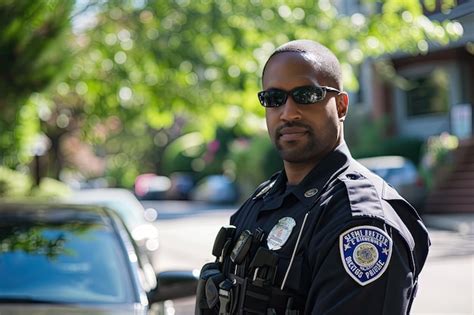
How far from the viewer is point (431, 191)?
61.0 ft

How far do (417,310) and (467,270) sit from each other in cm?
303

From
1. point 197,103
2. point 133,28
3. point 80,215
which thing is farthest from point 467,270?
point 80,215

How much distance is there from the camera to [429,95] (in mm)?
24891

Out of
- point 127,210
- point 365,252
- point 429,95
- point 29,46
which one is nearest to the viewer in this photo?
point 365,252

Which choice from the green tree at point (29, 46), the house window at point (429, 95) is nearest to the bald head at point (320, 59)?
the green tree at point (29, 46)

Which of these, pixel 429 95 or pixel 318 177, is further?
pixel 429 95

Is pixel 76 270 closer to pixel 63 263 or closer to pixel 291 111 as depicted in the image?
pixel 63 263

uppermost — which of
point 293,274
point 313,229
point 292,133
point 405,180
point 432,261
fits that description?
point 292,133

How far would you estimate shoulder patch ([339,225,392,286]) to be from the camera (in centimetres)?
181

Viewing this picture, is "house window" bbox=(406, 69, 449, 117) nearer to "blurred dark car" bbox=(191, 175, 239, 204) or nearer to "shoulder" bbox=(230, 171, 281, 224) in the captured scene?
"blurred dark car" bbox=(191, 175, 239, 204)

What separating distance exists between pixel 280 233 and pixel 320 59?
0.48 m

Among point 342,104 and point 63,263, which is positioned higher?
point 342,104

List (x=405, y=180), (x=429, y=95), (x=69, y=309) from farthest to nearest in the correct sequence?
1. (x=429, y=95)
2. (x=405, y=180)
3. (x=69, y=309)

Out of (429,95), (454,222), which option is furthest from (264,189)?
(429,95)
